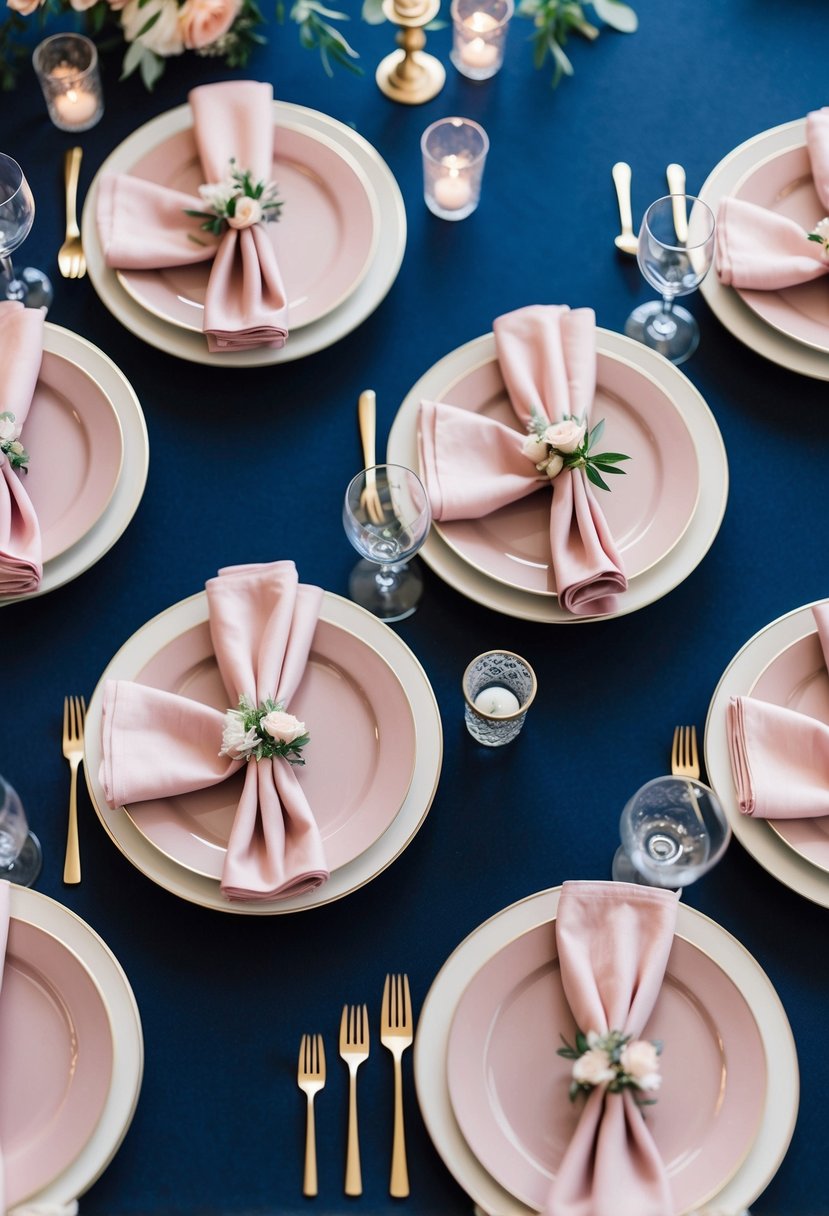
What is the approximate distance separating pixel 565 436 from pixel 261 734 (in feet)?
2.19

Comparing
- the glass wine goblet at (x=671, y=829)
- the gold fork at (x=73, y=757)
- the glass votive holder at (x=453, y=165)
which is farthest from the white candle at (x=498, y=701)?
the glass votive holder at (x=453, y=165)

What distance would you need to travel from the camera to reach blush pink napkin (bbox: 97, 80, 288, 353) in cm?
212

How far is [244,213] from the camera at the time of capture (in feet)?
7.05

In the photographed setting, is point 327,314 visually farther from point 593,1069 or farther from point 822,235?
point 593,1069

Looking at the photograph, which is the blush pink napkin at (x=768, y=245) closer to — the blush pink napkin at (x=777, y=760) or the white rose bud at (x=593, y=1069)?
the blush pink napkin at (x=777, y=760)

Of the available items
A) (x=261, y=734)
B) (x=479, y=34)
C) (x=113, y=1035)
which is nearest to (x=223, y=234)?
(x=479, y=34)

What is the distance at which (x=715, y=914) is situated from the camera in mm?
1817

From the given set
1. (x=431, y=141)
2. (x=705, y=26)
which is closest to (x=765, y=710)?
(x=431, y=141)

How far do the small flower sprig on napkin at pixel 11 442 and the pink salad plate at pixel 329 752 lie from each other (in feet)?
1.33

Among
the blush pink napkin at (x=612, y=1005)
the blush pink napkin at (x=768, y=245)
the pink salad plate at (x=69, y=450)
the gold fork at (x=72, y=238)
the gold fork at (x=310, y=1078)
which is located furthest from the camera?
the gold fork at (x=72, y=238)

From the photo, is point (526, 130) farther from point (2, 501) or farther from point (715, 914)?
point (715, 914)

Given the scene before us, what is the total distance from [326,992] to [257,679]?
48 cm

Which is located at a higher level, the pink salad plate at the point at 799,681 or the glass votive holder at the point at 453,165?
the glass votive holder at the point at 453,165

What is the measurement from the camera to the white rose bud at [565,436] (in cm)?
194
